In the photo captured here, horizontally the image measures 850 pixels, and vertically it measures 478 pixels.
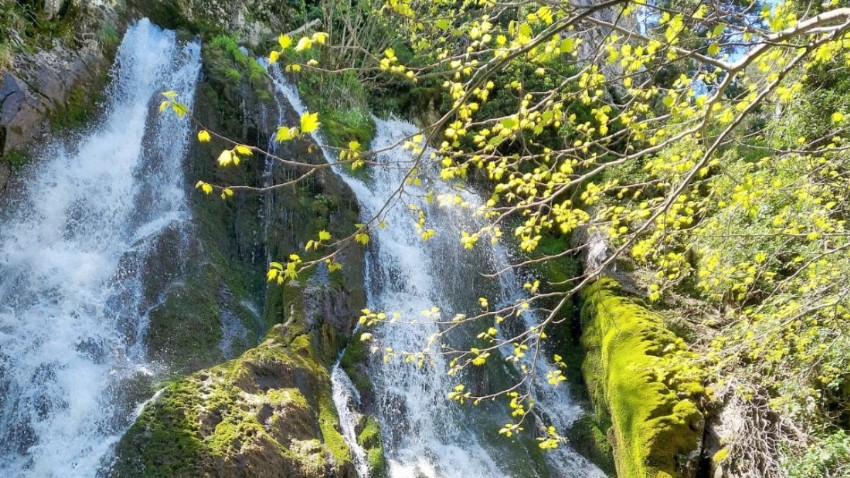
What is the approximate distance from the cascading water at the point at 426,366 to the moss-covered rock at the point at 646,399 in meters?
1.62

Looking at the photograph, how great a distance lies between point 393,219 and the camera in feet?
37.4

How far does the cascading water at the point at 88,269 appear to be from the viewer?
5.98 m

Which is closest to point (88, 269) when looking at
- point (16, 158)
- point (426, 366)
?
point (16, 158)

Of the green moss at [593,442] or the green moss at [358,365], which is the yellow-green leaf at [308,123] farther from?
the green moss at [593,442]

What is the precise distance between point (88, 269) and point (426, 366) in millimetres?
5437

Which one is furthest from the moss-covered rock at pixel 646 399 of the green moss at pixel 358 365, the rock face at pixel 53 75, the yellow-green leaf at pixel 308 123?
the rock face at pixel 53 75

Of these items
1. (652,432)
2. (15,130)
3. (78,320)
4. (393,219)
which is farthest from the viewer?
(393,219)

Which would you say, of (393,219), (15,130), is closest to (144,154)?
(15,130)

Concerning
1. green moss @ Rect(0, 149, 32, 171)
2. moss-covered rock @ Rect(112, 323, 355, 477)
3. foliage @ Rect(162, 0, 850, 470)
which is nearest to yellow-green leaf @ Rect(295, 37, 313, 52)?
foliage @ Rect(162, 0, 850, 470)

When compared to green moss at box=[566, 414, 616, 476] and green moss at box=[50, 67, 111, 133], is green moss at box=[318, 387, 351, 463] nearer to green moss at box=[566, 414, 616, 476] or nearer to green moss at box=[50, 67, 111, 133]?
green moss at box=[566, 414, 616, 476]

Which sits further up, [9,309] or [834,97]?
[834,97]

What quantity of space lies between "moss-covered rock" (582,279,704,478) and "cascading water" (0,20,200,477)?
6144mm

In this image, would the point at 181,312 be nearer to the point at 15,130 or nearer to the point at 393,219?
the point at 15,130

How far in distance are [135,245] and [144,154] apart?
199cm
